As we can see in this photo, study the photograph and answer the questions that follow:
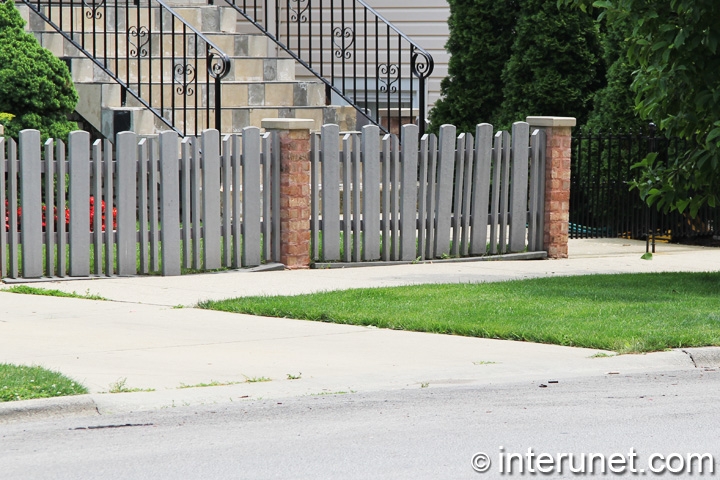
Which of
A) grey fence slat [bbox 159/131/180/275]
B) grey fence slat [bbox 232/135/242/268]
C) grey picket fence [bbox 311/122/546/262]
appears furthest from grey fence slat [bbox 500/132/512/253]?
grey fence slat [bbox 159/131/180/275]

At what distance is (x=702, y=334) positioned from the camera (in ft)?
28.0

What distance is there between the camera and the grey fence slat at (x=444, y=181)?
13.4m

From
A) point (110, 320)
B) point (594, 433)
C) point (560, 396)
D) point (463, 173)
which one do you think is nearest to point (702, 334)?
point (560, 396)

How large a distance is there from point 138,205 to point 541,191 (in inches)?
188

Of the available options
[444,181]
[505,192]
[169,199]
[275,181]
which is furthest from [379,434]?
[505,192]

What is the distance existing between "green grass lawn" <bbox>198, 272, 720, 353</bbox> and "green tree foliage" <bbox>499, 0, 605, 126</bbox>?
603 centimetres

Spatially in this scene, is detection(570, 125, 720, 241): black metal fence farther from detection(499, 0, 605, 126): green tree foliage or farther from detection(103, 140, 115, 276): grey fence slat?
detection(103, 140, 115, 276): grey fence slat

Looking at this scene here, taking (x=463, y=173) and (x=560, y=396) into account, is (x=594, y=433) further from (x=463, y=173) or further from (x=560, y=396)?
(x=463, y=173)

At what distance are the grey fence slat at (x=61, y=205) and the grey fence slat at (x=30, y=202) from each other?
0.56ft

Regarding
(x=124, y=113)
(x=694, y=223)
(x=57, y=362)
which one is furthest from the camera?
(x=694, y=223)

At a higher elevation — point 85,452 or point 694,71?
point 694,71

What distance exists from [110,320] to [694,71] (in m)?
5.43

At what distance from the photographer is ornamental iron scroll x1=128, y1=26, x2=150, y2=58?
609 inches

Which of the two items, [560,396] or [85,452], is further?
[560,396]
